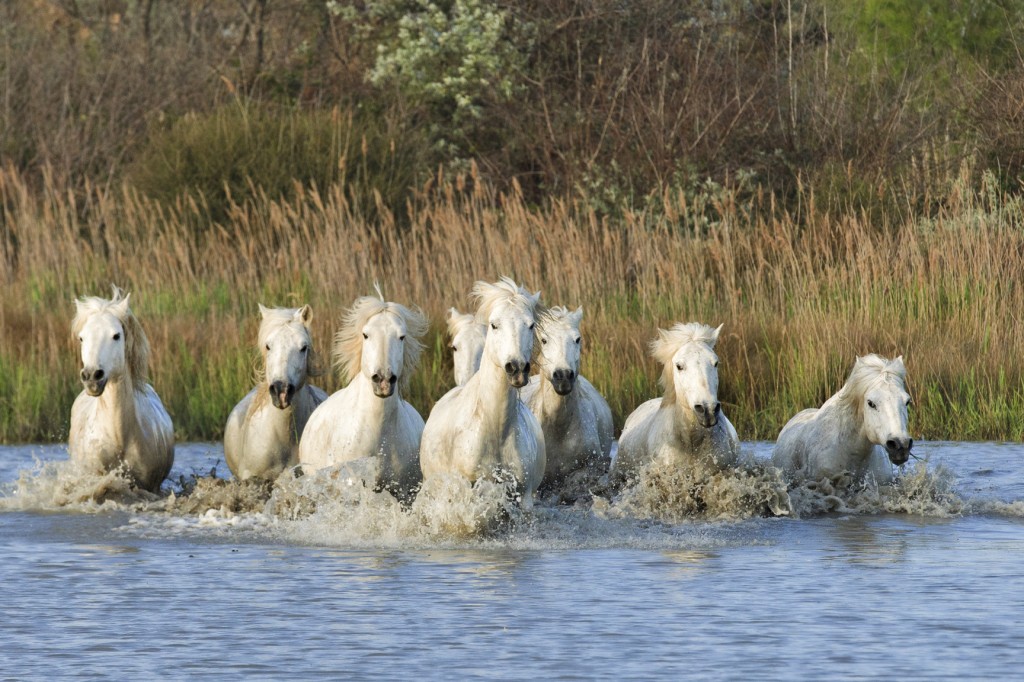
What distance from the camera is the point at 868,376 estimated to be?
1002 centimetres

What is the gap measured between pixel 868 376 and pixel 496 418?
8.39 ft

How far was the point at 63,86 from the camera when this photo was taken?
2200 cm

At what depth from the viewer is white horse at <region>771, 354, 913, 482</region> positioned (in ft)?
31.9

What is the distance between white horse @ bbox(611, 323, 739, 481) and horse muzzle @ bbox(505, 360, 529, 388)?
1482mm

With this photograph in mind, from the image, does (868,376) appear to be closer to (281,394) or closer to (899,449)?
(899,449)

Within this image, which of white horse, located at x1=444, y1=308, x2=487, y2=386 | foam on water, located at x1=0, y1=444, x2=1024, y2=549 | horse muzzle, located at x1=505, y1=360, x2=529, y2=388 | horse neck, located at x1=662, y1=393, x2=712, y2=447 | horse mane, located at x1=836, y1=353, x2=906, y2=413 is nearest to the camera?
horse muzzle, located at x1=505, y1=360, x2=529, y2=388

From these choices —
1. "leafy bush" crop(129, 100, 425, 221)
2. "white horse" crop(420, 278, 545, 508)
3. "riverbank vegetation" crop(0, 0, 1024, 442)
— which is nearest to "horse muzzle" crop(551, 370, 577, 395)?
"white horse" crop(420, 278, 545, 508)

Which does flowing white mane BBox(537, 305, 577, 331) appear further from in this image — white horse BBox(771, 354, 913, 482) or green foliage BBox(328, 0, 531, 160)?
green foliage BBox(328, 0, 531, 160)

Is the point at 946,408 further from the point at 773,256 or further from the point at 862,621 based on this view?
the point at 862,621

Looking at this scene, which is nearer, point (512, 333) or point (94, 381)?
point (512, 333)

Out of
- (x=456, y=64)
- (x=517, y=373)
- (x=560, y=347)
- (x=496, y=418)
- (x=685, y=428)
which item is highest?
(x=456, y=64)

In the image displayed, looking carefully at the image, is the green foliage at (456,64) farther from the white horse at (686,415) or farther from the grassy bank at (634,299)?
the white horse at (686,415)

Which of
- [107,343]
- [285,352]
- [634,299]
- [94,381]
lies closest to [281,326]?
[285,352]

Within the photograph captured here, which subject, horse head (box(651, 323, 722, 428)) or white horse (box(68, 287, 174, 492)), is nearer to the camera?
horse head (box(651, 323, 722, 428))
